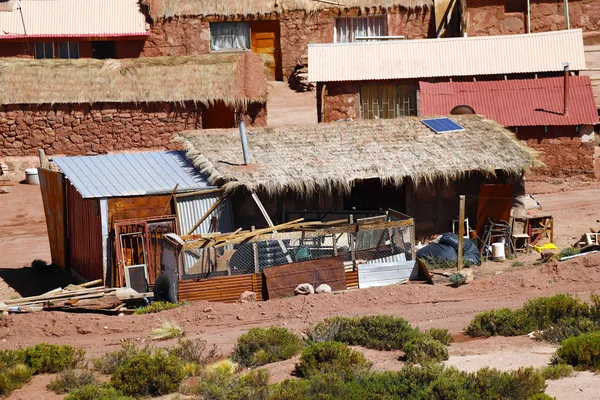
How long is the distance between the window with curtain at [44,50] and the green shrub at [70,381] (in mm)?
26382

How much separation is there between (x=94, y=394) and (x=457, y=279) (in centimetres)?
857

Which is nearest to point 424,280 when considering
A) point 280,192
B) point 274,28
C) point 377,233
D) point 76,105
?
point 377,233

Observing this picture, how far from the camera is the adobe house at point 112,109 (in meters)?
33.2

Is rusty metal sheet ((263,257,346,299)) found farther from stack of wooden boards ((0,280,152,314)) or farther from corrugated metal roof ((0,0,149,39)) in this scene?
corrugated metal roof ((0,0,149,39))

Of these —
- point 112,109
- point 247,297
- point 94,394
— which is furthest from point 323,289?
point 112,109

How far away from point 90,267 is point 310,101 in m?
16.8

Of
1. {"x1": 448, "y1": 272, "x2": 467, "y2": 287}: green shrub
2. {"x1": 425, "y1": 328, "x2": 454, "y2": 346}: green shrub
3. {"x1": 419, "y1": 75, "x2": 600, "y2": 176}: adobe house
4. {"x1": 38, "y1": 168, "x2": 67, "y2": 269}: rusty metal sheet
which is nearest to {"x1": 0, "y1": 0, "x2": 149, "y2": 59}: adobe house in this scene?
{"x1": 419, "y1": 75, "x2": 600, "y2": 176}: adobe house

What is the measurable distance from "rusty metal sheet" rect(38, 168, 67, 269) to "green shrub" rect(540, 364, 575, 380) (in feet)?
42.8

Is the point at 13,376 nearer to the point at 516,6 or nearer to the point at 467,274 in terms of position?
the point at 467,274

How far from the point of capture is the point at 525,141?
31.8 m

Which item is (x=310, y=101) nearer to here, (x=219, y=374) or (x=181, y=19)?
(x=181, y=19)

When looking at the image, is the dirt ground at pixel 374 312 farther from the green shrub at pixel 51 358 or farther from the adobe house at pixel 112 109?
the adobe house at pixel 112 109

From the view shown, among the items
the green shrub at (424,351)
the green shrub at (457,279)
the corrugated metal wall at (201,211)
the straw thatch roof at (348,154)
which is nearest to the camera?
the green shrub at (424,351)

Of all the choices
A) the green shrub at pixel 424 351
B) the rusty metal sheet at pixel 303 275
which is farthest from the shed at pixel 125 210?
the green shrub at pixel 424 351
